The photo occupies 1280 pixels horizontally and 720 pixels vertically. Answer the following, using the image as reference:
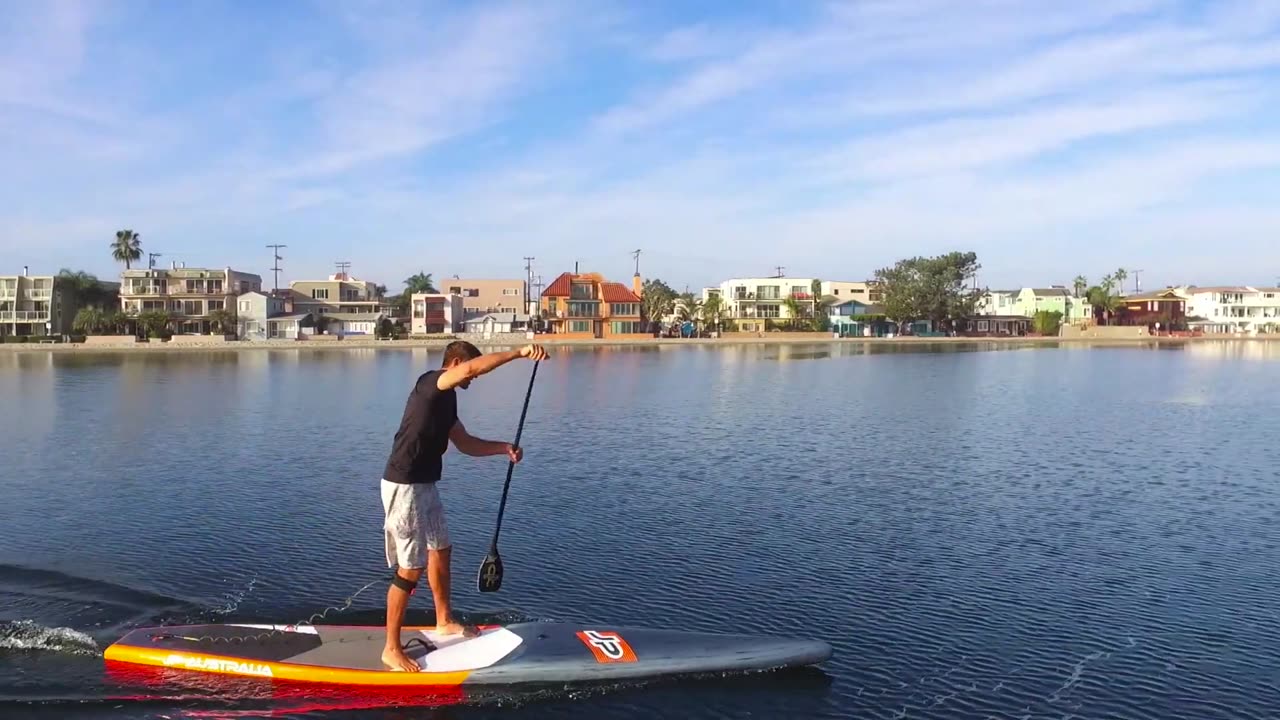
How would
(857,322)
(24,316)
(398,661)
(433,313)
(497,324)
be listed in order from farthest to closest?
(857,322)
(433,313)
(497,324)
(24,316)
(398,661)

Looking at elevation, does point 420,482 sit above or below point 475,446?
below

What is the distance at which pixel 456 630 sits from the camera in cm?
921

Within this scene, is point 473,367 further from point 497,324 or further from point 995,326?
point 995,326

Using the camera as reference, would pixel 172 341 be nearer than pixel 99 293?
Yes

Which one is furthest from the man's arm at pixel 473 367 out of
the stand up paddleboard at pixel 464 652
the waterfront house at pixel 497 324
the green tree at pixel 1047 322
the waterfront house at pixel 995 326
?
the green tree at pixel 1047 322

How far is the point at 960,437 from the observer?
2777cm

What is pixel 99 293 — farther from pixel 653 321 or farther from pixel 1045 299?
pixel 1045 299

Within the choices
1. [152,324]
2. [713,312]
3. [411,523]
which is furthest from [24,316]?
[411,523]

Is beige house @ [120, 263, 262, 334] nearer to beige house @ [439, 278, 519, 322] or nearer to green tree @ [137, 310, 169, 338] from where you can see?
green tree @ [137, 310, 169, 338]

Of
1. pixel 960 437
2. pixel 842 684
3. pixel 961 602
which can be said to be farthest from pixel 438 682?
pixel 960 437

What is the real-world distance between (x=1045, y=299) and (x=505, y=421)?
13572 centimetres

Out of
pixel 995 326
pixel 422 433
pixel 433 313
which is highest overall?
pixel 433 313

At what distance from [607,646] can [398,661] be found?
1.87 meters

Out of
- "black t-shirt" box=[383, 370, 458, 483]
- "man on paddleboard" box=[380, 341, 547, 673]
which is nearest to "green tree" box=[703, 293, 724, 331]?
"man on paddleboard" box=[380, 341, 547, 673]
